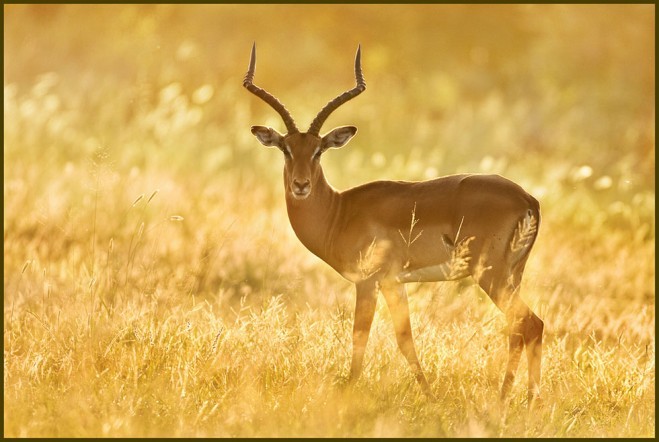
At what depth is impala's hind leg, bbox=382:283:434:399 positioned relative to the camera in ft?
25.9

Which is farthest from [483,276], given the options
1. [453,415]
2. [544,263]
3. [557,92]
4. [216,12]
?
[216,12]

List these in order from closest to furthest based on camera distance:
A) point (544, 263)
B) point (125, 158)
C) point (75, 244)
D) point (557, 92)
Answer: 1. point (75, 244)
2. point (544, 263)
3. point (125, 158)
4. point (557, 92)

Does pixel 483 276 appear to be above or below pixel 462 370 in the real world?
above

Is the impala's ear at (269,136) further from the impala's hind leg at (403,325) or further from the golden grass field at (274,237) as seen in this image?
the impala's hind leg at (403,325)

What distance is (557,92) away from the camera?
88.8 ft

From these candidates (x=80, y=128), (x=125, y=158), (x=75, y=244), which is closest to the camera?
(x=75, y=244)

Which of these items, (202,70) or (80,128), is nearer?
(80,128)

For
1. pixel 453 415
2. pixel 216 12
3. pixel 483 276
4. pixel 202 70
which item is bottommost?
pixel 453 415

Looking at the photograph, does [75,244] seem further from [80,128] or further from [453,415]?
[80,128]

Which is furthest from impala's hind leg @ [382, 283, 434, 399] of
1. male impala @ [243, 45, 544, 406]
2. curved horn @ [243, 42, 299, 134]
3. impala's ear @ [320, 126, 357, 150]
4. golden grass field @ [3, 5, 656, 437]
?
curved horn @ [243, 42, 299, 134]

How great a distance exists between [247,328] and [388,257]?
134 centimetres

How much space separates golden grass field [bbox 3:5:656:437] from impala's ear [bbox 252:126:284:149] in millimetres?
1090

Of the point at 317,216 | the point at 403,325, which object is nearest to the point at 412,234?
Answer: the point at 403,325

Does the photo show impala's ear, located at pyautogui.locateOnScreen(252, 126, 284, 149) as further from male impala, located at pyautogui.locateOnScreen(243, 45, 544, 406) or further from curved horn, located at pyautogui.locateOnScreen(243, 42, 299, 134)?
curved horn, located at pyautogui.locateOnScreen(243, 42, 299, 134)
